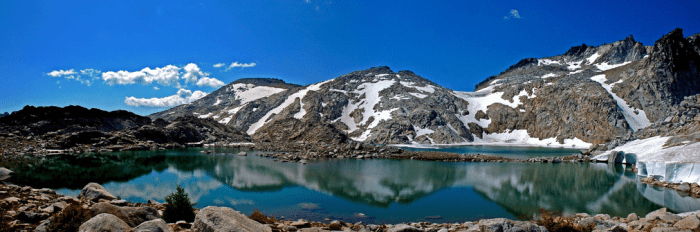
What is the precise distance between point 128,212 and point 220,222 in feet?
12.3

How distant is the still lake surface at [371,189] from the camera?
17.9 metres

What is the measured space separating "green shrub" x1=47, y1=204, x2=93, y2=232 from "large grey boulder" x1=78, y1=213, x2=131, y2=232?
99cm

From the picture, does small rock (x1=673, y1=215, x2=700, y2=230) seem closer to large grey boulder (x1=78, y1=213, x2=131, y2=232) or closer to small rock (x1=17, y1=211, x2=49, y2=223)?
large grey boulder (x1=78, y1=213, x2=131, y2=232)

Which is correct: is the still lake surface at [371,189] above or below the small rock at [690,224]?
below

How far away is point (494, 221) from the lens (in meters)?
9.51

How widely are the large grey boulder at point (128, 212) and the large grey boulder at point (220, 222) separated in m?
2.59

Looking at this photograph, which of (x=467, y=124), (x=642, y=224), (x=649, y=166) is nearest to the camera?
(x=642, y=224)

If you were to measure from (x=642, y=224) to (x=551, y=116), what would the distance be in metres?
103

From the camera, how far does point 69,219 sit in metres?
8.04

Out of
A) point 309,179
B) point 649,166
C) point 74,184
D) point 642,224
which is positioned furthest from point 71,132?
point 649,166

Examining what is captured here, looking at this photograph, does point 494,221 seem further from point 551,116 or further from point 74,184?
point 551,116

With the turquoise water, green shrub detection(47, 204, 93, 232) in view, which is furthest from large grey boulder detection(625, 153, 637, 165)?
green shrub detection(47, 204, 93, 232)

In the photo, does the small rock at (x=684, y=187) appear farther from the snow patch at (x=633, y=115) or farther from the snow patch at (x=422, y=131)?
the snow patch at (x=633, y=115)

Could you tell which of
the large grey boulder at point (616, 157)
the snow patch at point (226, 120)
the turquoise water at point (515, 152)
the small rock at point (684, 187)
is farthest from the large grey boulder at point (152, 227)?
the snow patch at point (226, 120)
